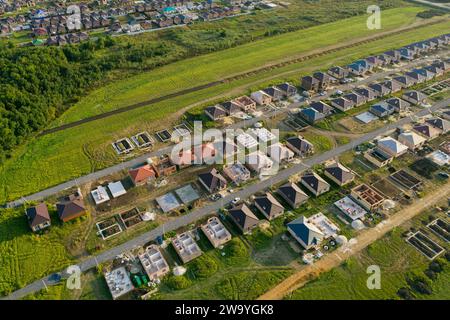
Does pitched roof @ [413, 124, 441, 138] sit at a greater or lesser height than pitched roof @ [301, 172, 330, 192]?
greater

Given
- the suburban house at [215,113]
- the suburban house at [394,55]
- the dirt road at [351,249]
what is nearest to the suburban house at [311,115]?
the suburban house at [215,113]

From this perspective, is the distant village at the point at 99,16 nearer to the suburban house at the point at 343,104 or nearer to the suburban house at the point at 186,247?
the suburban house at the point at 343,104

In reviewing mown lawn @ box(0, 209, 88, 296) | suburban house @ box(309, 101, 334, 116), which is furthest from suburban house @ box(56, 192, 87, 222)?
suburban house @ box(309, 101, 334, 116)

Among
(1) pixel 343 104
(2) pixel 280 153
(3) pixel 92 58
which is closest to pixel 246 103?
(2) pixel 280 153

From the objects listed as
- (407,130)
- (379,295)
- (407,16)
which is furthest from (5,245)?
(407,16)

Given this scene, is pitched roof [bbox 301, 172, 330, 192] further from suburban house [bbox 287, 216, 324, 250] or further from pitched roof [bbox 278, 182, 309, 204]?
suburban house [bbox 287, 216, 324, 250]

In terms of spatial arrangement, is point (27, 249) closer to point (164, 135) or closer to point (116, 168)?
point (116, 168)
